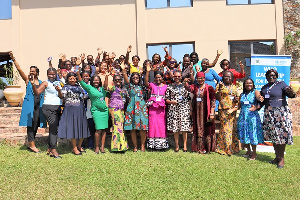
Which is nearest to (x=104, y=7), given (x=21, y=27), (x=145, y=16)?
(x=145, y=16)

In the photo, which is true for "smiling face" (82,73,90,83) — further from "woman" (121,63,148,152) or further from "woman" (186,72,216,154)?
"woman" (186,72,216,154)

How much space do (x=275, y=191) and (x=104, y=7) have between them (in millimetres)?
9085

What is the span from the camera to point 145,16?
33.4ft

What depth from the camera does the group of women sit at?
5188 mm

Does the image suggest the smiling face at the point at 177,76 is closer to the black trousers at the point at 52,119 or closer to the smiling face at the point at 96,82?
the smiling face at the point at 96,82

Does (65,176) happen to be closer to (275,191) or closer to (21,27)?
(275,191)

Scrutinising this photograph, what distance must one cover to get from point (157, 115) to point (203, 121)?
102cm

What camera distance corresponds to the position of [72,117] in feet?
17.0

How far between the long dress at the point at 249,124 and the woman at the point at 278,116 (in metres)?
0.22

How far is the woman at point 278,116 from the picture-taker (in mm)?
4723

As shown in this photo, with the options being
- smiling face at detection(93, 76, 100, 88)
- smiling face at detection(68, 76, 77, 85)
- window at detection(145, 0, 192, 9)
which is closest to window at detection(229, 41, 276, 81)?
window at detection(145, 0, 192, 9)

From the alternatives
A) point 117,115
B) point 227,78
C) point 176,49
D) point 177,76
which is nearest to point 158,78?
point 177,76

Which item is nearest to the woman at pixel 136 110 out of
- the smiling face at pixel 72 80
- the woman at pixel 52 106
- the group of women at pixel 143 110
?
the group of women at pixel 143 110

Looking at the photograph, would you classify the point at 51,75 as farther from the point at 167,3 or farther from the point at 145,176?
the point at 167,3
